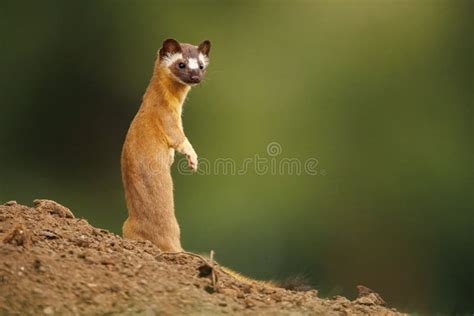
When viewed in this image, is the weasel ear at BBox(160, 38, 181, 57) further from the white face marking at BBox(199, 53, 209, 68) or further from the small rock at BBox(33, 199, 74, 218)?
the small rock at BBox(33, 199, 74, 218)

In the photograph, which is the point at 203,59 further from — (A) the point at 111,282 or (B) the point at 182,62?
(A) the point at 111,282

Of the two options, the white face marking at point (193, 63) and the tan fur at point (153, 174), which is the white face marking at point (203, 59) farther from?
the tan fur at point (153, 174)

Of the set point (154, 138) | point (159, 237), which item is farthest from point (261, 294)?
point (154, 138)

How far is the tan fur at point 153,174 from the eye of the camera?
19.3 feet

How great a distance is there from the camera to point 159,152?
19.5 feet

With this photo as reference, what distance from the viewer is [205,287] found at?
4.51 metres

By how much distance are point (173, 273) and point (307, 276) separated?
1.57 metres

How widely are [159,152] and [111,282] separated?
1844mm

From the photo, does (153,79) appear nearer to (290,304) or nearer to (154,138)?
(154,138)

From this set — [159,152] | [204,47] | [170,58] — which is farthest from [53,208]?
[204,47]

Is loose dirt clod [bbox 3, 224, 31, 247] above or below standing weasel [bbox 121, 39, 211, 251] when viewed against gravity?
below

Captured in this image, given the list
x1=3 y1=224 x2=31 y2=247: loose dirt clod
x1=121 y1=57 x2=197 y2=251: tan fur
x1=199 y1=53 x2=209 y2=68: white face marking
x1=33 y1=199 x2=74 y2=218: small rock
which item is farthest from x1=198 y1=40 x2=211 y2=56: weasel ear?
x1=3 y1=224 x2=31 y2=247: loose dirt clod

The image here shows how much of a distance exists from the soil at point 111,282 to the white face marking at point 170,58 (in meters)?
1.60

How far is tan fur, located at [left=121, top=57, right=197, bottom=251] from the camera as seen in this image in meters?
5.88
